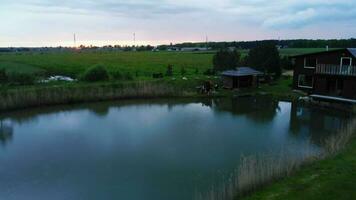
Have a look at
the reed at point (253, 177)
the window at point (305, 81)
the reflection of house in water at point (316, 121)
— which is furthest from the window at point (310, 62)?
the reed at point (253, 177)

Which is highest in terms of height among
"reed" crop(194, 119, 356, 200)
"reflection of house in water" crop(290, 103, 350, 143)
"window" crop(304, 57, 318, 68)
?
"window" crop(304, 57, 318, 68)

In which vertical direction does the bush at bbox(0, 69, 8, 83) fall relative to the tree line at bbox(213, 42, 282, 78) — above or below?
below

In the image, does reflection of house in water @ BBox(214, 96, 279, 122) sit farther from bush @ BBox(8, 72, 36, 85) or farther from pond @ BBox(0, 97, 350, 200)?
bush @ BBox(8, 72, 36, 85)

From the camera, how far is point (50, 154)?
1661 centimetres

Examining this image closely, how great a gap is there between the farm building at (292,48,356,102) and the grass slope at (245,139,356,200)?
15.5 m

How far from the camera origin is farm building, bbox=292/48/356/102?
27719 millimetres

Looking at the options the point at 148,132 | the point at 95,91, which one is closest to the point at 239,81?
the point at 95,91

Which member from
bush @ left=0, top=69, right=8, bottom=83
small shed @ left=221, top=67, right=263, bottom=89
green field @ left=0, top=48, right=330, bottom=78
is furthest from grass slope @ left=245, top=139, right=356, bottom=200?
green field @ left=0, top=48, right=330, bottom=78

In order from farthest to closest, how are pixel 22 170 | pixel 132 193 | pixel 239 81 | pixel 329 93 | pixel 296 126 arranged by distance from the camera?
pixel 239 81
pixel 329 93
pixel 296 126
pixel 22 170
pixel 132 193

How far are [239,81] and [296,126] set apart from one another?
12828mm

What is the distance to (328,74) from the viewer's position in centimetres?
2914

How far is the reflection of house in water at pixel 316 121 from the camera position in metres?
20.2

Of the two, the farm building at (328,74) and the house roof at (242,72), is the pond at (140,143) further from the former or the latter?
the house roof at (242,72)

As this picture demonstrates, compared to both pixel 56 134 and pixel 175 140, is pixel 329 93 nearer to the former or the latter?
pixel 175 140
